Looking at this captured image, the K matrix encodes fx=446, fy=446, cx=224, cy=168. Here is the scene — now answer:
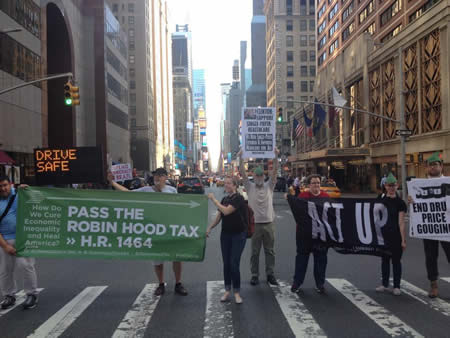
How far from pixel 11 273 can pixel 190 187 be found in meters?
28.0

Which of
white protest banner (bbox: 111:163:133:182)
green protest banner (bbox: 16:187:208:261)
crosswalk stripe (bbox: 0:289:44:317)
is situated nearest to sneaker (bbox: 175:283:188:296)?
green protest banner (bbox: 16:187:208:261)

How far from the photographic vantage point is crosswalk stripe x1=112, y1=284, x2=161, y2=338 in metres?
5.32

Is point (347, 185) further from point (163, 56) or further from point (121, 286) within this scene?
point (163, 56)

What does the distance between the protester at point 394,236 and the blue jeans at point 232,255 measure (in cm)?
235

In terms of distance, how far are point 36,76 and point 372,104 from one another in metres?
28.8

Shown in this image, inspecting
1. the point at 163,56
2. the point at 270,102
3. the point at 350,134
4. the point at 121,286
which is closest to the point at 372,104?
the point at 350,134

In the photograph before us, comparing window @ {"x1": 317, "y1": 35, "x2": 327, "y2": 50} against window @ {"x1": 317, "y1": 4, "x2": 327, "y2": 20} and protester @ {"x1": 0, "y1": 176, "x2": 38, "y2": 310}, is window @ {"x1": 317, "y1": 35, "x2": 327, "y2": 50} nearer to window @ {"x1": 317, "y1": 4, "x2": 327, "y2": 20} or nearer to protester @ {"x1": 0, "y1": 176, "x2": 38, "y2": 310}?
window @ {"x1": 317, "y1": 4, "x2": 327, "y2": 20}

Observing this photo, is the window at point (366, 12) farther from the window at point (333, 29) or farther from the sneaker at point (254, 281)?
the sneaker at point (254, 281)

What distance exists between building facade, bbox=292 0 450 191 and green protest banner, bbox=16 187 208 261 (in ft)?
66.8

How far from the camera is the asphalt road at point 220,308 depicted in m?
5.36

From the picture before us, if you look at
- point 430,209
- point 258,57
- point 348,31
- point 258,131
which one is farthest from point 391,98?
point 258,57

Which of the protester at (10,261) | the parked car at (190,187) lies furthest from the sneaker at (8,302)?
the parked car at (190,187)

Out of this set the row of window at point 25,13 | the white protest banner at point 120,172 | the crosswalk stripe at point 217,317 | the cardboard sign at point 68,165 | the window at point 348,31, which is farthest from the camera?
Answer: the window at point 348,31

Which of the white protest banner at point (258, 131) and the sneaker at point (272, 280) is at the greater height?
the white protest banner at point (258, 131)
